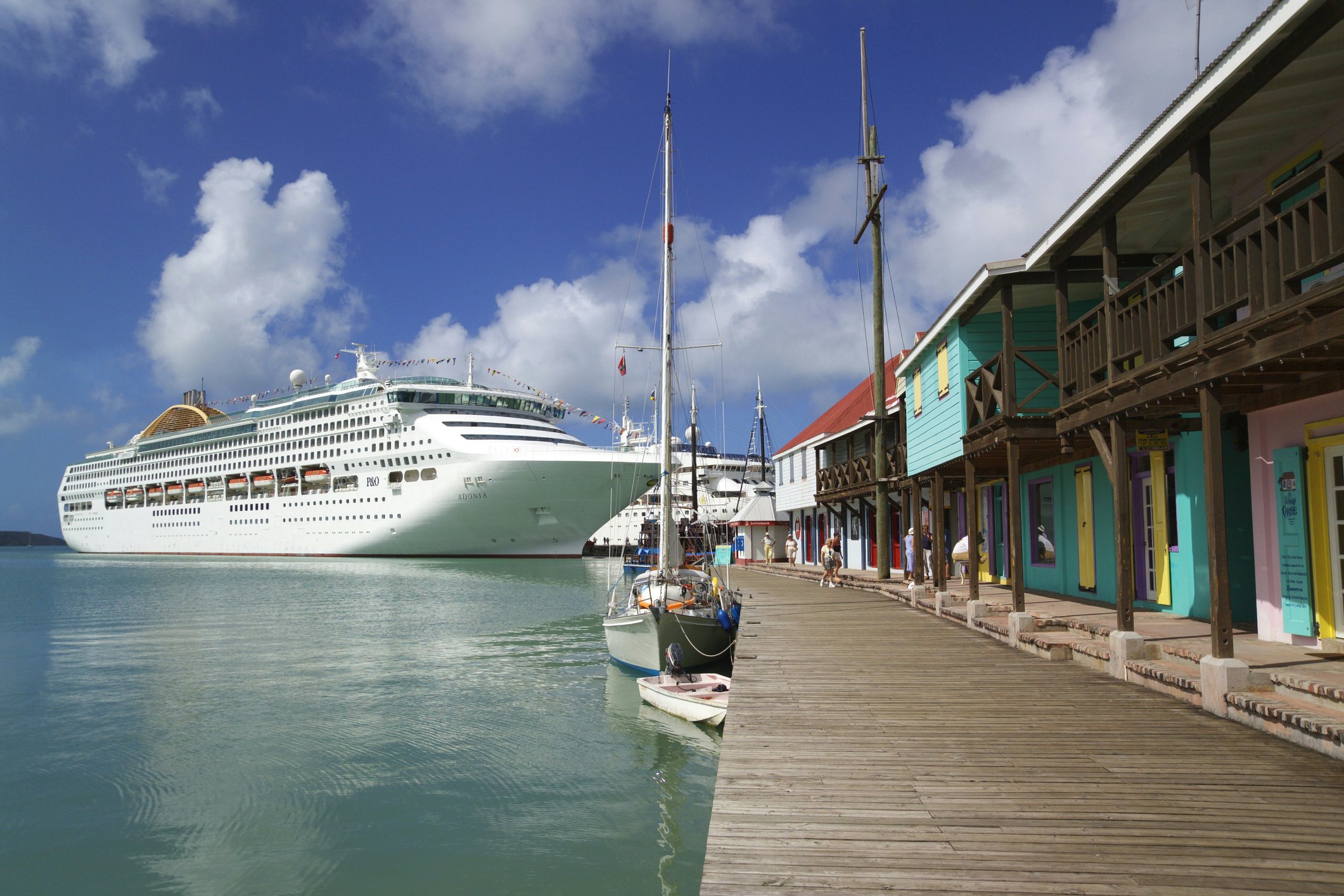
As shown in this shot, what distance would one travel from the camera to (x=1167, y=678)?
23.6 ft

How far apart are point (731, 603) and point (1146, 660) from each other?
8493 millimetres

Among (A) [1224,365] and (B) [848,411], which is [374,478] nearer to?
(B) [848,411]

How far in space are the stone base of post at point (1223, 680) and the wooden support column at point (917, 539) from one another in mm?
10392

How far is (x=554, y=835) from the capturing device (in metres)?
7.88

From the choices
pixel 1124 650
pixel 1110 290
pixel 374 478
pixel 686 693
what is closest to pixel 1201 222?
pixel 1110 290

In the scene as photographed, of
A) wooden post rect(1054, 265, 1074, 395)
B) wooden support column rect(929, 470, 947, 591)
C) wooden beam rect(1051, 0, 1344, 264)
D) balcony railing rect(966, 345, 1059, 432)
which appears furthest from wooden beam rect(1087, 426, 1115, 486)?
wooden support column rect(929, 470, 947, 591)

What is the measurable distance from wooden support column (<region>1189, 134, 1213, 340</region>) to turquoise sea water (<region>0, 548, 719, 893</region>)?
→ 6189 millimetres

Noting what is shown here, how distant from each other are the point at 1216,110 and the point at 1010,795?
18.7 feet

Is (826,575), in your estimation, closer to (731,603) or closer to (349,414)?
(731,603)

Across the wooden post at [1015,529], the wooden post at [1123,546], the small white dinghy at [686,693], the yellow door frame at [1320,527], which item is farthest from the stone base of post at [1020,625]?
the small white dinghy at [686,693]

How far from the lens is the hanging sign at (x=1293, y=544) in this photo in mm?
8211

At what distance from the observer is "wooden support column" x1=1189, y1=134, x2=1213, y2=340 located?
698 centimetres

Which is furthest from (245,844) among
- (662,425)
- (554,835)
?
(662,425)

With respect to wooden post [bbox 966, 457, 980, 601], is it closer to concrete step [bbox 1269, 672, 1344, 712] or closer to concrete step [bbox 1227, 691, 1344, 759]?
concrete step [bbox 1269, 672, 1344, 712]
